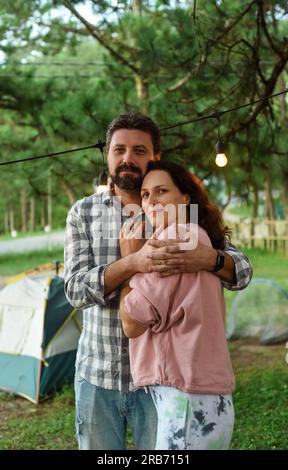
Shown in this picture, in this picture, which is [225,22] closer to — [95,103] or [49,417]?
[95,103]

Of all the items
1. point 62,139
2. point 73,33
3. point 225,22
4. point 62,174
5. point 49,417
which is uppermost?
point 73,33

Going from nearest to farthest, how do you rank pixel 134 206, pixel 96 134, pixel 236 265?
1. pixel 236 265
2. pixel 134 206
3. pixel 96 134

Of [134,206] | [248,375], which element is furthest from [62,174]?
[134,206]

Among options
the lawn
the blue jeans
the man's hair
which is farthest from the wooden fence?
the blue jeans

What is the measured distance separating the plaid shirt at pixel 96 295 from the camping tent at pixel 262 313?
5320mm

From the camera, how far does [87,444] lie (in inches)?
72.0

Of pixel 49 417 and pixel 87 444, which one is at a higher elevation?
pixel 87 444

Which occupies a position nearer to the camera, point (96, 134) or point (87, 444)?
point (87, 444)

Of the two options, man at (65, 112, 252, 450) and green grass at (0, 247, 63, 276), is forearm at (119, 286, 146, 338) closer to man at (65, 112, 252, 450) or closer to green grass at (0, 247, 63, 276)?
man at (65, 112, 252, 450)

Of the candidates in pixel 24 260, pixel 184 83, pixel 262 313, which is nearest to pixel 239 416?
pixel 262 313

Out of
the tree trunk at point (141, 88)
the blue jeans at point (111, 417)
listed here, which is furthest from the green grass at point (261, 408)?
the tree trunk at point (141, 88)

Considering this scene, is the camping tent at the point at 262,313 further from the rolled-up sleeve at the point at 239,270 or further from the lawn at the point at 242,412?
the rolled-up sleeve at the point at 239,270

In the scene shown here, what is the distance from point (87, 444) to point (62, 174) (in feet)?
12.8

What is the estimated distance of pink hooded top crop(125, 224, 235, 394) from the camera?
141 centimetres
